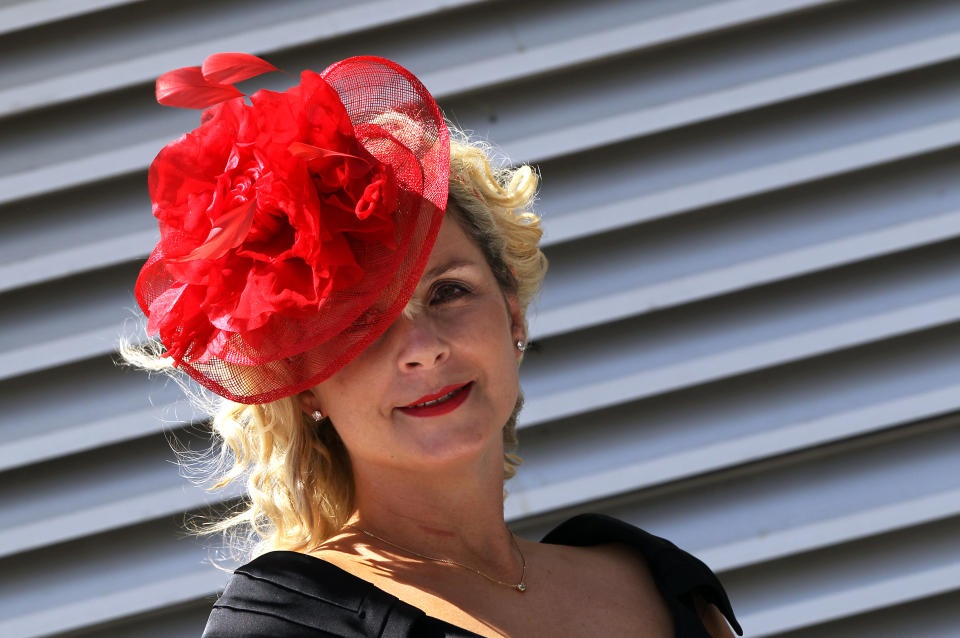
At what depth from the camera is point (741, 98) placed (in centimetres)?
223

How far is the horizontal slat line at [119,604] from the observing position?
83.7 inches

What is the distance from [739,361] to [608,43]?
2.75 ft

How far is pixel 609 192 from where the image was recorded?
225 cm

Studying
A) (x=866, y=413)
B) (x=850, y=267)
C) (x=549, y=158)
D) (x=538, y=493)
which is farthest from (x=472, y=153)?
(x=866, y=413)

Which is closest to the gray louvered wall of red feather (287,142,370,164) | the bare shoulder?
the bare shoulder

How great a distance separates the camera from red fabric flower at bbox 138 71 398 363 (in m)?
1.20

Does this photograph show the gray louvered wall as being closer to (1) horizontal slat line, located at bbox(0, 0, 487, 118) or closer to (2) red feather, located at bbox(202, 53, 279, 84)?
(1) horizontal slat line, located at bbox(0, 0, 487, 118)

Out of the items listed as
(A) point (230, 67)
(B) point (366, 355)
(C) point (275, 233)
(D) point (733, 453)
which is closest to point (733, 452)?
(D) point (733, 453)

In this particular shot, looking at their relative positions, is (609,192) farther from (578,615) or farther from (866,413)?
(578,615)

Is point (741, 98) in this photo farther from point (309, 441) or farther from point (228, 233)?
point (228, 233)

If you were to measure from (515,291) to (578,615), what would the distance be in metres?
0.59

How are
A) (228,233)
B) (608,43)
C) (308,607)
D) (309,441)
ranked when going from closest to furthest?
(228,233) → (308,607) → (309,441) → (608,43)

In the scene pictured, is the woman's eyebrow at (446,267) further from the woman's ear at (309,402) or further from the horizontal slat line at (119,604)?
the horizontal slat line at (119,604)

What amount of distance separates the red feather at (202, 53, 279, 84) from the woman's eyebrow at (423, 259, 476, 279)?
1.29 feet
